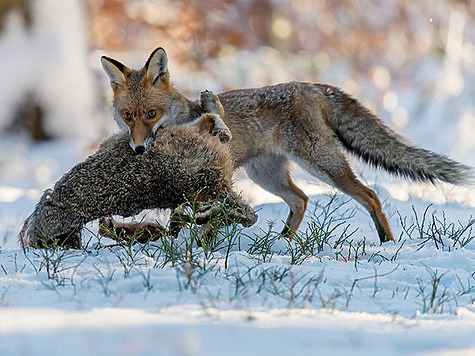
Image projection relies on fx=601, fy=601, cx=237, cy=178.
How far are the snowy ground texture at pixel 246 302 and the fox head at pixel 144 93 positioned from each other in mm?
1489

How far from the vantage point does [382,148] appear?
600 centimetres

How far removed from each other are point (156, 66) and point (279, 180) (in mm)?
1825

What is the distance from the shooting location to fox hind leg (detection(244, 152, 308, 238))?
6.48 m

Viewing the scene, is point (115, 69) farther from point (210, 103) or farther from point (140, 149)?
point (140, 149)

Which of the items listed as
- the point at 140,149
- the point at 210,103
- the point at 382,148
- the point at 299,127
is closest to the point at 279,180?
the point at 299,127

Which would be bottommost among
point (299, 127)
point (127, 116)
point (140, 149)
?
point (140, 149)

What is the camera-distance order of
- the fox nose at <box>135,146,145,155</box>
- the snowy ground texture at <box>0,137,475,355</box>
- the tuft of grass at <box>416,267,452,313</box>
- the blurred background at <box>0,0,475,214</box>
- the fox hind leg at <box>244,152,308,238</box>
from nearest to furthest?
the snowy ground texture at <box>0,137,475,355</box> < the tuft of grass at <box>416,267,452,313</box> < the fox nose at <box>135,146,145,155</box> < the fox hind leg at <box>244,152,308,238</box> < the blurred background at <box>0,0,475,214</box>

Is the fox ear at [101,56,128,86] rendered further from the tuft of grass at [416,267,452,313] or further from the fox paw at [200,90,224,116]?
→ the tuft of grass at [416,267,452,313]

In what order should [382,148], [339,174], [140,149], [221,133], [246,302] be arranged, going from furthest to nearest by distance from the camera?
1. [382,148]
2. [339,174]
3. [221,133]
4. [140,149]
5. [246,302]

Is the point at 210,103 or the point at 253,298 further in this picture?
the point at 210,103

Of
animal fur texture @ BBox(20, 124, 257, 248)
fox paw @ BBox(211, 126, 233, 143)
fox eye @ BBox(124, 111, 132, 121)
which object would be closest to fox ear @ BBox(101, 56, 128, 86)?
fox eye @ BBox(124, 111, 132, 121)

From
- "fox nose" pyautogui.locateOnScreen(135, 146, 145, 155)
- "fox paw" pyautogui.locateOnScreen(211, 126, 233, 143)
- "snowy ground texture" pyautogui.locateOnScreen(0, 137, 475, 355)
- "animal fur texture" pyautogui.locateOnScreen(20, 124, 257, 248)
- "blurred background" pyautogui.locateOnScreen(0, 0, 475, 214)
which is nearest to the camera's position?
"snowy ground texture" pyautogui.locateOnScreen(0, 137, 475, 355)

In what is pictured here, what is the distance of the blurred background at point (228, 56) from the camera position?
41.7 ft

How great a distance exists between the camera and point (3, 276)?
3.58 metres
